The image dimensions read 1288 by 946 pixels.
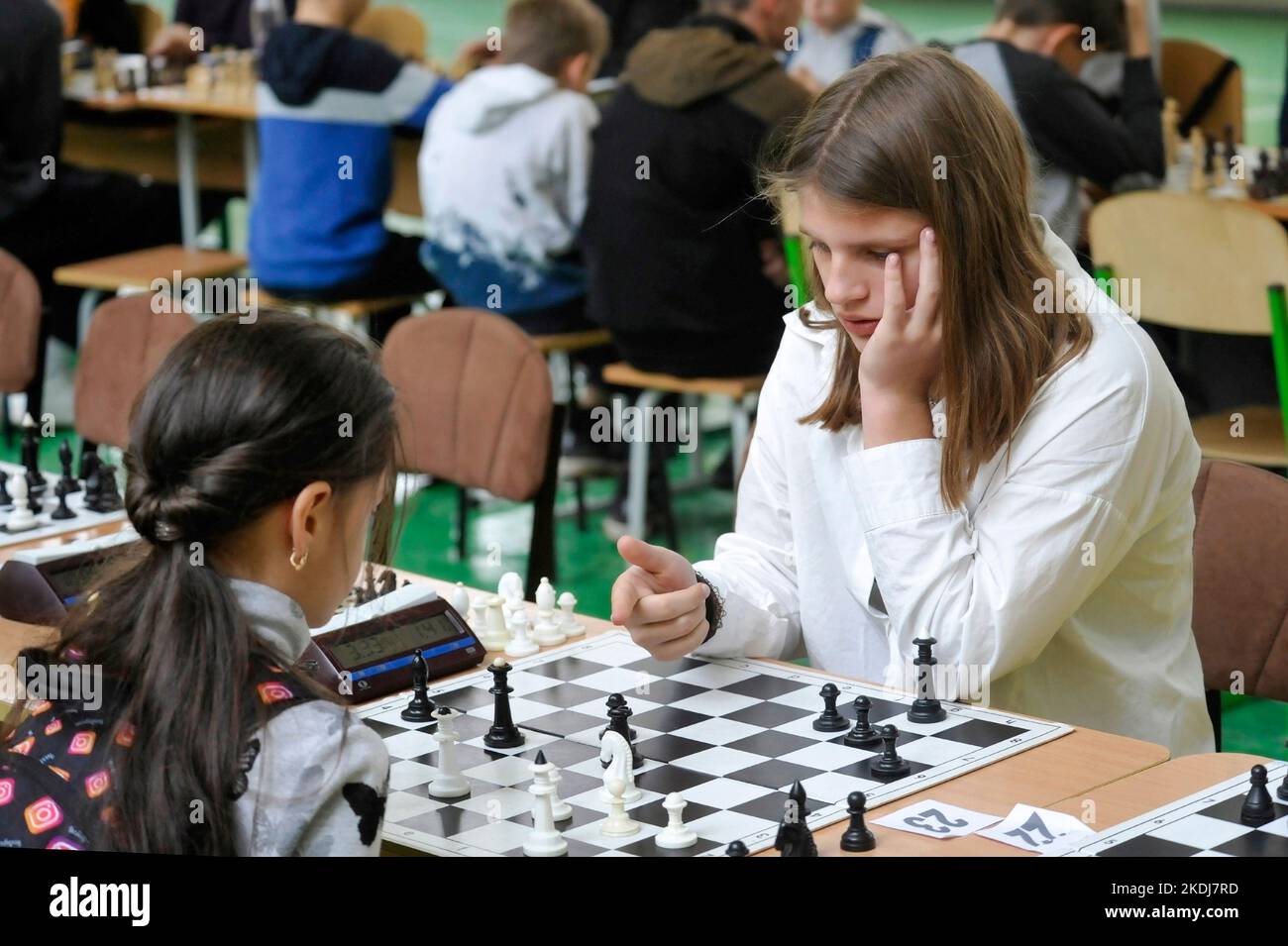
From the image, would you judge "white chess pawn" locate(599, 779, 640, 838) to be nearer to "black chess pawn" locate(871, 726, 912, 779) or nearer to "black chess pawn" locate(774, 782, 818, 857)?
"black chess pawn" locate(774, 782, 818, 857)

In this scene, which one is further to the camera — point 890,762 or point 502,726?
point 502,726

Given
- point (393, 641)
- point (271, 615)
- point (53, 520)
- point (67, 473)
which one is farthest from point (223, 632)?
point (67, 473)

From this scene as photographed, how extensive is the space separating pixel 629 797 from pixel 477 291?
3.71 metres

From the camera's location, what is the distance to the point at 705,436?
20.1 feet

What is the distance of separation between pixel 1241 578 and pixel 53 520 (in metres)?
1.77

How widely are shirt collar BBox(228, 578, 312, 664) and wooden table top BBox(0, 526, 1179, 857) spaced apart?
0.24 metres

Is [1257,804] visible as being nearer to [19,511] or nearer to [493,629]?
[493,629]

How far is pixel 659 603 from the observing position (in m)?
2.21

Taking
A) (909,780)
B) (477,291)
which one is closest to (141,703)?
(909,780)

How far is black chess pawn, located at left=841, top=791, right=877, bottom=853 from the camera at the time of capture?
170cm

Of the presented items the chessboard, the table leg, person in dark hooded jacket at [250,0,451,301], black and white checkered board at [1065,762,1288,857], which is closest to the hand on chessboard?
black and white checkered board at [1065,762,1288,857]

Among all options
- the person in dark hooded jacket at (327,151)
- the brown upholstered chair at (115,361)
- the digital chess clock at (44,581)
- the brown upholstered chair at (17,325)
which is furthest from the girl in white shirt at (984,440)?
the person in dark hooded jacket at (327,151)

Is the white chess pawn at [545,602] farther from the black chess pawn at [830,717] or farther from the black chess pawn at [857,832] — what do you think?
the black chess pawn at [857,832]

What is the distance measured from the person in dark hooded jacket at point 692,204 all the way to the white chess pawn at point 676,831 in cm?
Answer: 317
